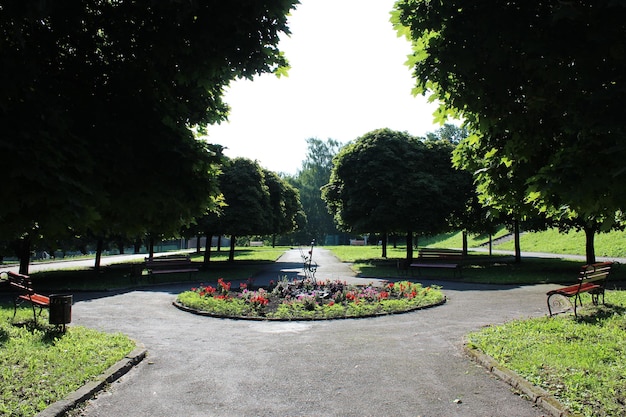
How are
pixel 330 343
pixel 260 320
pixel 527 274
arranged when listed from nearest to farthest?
pixel 330 343, pixel 260 320, pixel 527 274

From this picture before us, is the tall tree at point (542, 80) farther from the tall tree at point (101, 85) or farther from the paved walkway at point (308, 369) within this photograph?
the paved walkway at point (308, 369)

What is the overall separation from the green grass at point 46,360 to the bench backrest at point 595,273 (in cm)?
955

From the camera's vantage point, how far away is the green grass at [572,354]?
519 centimetres

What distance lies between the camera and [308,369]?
660 centimetres

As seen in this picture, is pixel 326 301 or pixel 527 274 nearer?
pixel 326 301

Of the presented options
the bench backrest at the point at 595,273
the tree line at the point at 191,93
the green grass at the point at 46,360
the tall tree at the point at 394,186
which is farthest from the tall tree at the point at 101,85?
the tall tree at the point at 394,186

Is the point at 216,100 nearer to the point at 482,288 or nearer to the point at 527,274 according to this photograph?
the point at 482,288

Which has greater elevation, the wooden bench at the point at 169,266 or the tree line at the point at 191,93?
the tree line at the point at 191,93

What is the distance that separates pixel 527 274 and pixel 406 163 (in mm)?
8561

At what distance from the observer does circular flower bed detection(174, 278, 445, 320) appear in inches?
428

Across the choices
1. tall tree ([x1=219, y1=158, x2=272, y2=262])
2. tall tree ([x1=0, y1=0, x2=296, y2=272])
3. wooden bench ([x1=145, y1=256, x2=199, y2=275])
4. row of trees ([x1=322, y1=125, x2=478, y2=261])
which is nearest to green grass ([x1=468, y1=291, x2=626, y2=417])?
tall tree ([x1=0, y1=0, x2=296, y2=272])

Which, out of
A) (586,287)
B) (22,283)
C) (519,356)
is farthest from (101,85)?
(586,287)

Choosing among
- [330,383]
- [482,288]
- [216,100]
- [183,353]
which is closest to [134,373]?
[183,353]

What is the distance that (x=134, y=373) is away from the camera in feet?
21.6
